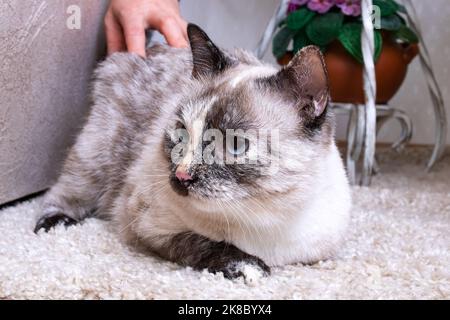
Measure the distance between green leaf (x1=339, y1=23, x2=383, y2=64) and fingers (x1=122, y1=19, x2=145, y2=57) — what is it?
0.93m

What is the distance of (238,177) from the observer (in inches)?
46.3

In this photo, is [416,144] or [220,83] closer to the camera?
[220,83]

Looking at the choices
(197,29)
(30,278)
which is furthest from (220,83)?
(30,278)

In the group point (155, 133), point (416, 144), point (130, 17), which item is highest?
point (130, 17)

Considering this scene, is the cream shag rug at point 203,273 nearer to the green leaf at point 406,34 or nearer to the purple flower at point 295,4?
the green leaf at point 406,34

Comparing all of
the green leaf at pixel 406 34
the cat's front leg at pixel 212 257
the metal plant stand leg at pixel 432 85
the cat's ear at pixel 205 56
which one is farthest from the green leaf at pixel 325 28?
the cat's front leg at pixel 212 257

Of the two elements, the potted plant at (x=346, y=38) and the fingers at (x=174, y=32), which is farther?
the potted plant at (x=346, y=38)

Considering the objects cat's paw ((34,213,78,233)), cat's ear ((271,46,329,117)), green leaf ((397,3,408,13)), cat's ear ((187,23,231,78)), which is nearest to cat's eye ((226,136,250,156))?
cat's ear ((271,46,329,117))

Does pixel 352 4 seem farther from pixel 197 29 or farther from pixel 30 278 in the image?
pixel 30 278

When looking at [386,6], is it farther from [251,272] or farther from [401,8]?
[251,272]

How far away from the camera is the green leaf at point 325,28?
248 cm

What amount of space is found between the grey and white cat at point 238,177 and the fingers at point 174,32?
0.36 meters

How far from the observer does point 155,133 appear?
1510mm

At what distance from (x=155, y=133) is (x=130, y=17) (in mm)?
575
